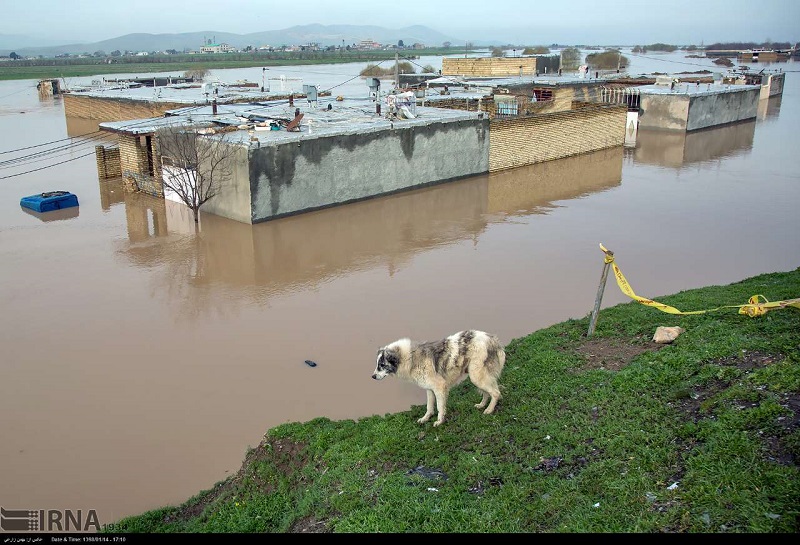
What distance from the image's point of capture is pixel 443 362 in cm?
656

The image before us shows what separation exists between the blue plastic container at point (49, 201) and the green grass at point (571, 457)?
14851 millimetres

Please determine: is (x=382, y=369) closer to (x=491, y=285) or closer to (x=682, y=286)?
(x=491, y=285)

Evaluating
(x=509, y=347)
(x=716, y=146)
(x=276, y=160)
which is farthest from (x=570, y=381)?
(x=716, y=146)

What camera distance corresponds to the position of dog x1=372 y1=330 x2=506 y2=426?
6543 millimetres

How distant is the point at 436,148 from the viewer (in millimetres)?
21172

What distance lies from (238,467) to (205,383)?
2131mm

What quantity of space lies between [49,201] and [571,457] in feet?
58.4

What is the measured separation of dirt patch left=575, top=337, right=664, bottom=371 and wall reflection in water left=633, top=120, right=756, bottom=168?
20234mm

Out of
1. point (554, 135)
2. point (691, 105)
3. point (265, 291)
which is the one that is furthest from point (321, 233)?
point (691, 105)

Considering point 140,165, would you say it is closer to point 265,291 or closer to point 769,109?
point 265,291

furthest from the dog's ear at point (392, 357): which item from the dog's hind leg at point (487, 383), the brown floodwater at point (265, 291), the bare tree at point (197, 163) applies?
the bare tree at point (197, 163)

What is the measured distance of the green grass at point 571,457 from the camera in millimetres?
4703

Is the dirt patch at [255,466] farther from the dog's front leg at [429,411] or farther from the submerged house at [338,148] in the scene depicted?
the submerged house at [338,148]

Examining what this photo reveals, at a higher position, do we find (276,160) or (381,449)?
(276,160)
